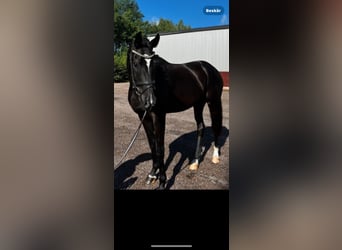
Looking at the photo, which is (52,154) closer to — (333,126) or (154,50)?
(154,50)

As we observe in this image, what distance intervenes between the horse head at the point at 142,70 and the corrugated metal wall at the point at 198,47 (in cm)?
4

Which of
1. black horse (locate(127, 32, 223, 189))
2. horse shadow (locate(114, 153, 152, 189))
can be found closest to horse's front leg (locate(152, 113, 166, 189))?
black horse (locate(127, 32, 223, 189))

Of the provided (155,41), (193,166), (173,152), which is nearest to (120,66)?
(155,41)

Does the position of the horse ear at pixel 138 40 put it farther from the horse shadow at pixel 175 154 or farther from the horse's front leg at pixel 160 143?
the horse shadow at pixel 175 154

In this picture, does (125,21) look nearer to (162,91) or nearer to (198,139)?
(162,91)

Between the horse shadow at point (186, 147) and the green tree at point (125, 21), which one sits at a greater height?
the green tree at point (125, 21)

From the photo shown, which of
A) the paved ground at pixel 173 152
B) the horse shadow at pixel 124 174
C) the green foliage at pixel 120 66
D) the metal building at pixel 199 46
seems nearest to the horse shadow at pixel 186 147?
the paved ground at pixel 173 152

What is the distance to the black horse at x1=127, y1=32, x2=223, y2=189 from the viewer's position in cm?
173

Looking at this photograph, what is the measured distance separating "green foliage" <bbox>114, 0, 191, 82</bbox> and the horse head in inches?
1.3

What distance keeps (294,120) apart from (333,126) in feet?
0.72

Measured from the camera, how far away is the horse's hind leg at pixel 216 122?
176 cm

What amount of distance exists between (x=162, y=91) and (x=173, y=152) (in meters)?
0.35

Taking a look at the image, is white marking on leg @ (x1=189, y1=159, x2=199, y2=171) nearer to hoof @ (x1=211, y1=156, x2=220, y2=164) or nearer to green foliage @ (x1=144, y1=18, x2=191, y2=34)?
hoof @ (x1=211, y1=156, x2=220, y2=164)

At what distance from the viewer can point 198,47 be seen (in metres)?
1.73
